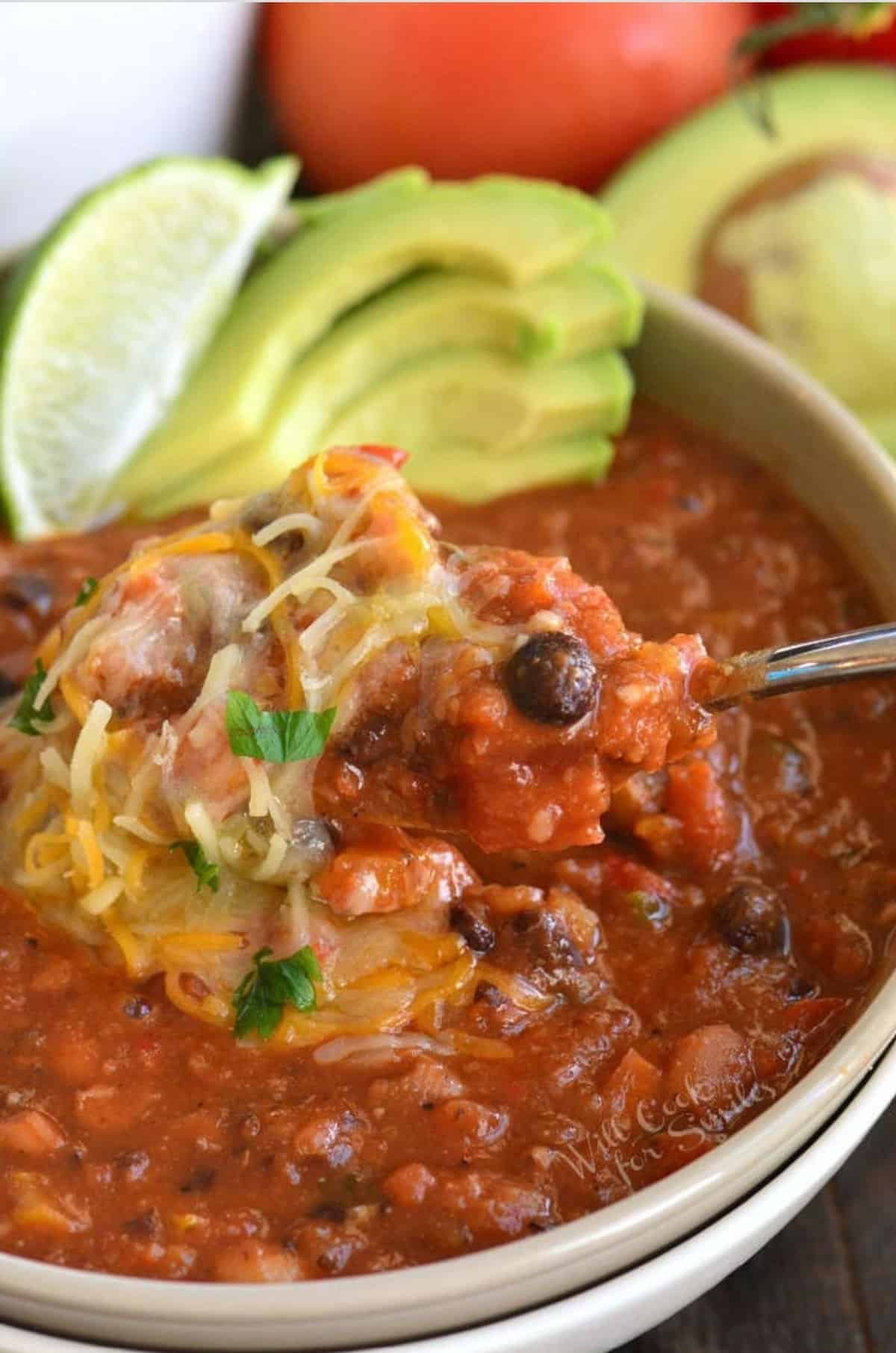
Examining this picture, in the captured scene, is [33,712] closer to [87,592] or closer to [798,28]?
[87,592]

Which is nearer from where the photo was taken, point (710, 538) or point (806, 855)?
point (806, 855)

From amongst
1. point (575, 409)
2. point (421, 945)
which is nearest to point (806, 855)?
point (421, 945)

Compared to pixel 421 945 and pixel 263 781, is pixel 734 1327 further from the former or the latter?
pixel 263 781

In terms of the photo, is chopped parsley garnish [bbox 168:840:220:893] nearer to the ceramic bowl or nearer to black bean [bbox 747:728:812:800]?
the ceramic bowl

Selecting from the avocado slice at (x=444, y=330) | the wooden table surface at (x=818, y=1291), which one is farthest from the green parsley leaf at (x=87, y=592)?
the wooden table surface at (x=818, y=1291)

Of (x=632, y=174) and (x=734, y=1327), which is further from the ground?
(x=632, y=174)

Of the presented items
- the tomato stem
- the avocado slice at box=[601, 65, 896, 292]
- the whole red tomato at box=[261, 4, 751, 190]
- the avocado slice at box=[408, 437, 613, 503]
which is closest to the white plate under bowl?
the avocado slice at box=[408, 437, 613, 503]
